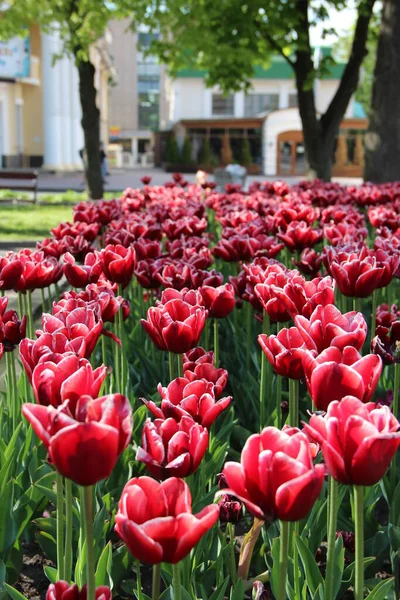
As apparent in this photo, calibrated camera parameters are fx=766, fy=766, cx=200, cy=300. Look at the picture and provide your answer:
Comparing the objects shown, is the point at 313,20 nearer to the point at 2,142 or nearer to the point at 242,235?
the point at 242,235

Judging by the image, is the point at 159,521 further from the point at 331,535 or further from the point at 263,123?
the point at 263,123

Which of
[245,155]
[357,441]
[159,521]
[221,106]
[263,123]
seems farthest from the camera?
[221,106]

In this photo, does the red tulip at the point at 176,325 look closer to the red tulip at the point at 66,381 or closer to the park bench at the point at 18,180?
the red tulip at the point at 66,381

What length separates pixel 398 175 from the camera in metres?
12.8

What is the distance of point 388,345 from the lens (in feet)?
8.55

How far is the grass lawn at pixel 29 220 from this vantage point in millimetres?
12158

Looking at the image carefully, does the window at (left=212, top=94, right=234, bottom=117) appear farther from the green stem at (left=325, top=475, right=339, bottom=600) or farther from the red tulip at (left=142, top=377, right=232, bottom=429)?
the green stem at (left=325, top=475, right=339, bottom=600)

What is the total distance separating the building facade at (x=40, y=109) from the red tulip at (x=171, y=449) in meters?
33.7

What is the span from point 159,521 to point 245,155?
47726mm

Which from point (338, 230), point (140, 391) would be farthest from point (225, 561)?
point (338, 230)

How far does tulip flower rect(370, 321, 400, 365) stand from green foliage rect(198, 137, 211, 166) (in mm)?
45965

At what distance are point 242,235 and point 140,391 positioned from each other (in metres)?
1.05

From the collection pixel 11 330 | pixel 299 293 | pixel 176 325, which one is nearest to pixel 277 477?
pixel 176 325

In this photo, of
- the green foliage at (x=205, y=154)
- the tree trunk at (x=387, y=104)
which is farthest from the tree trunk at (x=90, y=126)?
the green foliage at (x=205, y=154)
